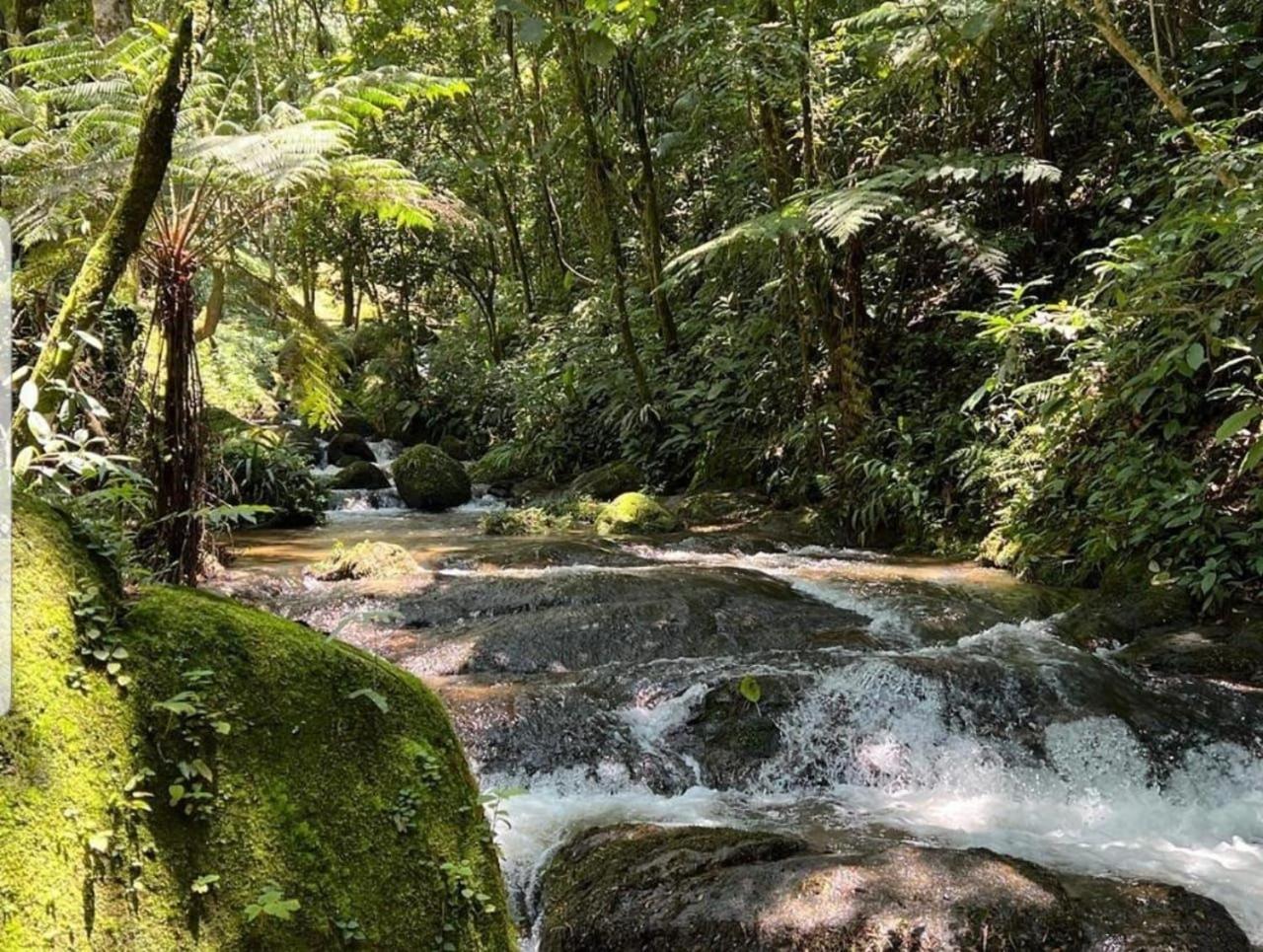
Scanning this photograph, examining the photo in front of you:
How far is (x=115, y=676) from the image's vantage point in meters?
1.84

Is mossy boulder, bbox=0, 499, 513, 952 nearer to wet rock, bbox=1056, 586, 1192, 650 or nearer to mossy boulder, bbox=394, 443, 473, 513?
wet rock, bbox=1056, 586, 1192, 650

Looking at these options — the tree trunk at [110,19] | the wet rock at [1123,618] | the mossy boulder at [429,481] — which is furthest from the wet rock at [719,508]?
the tree trunk at [110,19]

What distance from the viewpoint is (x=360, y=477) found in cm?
1521

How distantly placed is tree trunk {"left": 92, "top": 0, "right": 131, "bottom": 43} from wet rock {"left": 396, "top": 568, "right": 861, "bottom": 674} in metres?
4.42

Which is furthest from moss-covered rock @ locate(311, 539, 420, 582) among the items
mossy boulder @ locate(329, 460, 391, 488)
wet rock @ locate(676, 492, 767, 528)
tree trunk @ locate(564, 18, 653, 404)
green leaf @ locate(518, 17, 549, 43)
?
green leaf @ locate(518, 17, 549, 43)

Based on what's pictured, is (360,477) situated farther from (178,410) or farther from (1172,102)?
(1172,102)

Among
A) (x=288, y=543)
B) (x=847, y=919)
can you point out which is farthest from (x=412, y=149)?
(x=847, y=919)

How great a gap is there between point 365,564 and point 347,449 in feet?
32.0

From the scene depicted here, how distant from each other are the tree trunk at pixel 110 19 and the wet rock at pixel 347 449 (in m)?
11.4

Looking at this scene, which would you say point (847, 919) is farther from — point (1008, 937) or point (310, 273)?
point (310, 273)

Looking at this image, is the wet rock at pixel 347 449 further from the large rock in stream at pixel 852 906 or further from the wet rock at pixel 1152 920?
the wet rock at pixel 1152 920

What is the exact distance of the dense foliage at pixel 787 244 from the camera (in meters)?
5.11

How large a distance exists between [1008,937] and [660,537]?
291 inches

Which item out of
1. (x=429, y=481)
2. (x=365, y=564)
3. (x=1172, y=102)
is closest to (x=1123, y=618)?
(x=1172, y=102)
